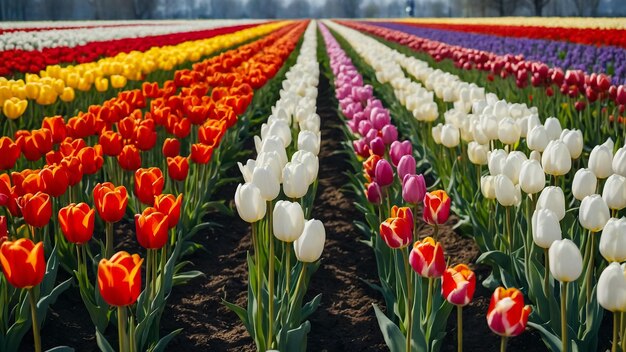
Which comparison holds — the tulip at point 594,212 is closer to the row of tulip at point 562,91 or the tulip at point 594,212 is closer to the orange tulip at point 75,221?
the orange tulip at point 75,221

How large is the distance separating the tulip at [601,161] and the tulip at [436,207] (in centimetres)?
73

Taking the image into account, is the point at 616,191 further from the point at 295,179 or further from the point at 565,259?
the point at 295,179

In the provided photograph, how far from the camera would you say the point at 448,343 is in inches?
111

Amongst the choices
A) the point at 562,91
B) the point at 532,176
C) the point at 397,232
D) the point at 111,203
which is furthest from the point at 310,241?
the point at 562,91

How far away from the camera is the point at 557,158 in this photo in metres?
2.78

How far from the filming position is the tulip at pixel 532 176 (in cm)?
262

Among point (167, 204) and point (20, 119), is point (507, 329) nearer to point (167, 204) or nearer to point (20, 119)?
point (167, 204)

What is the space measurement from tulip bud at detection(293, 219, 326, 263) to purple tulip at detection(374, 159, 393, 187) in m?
0.83

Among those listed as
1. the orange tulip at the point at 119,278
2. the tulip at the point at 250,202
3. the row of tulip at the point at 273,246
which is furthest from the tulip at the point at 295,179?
the orange tulip at the point at 119,278

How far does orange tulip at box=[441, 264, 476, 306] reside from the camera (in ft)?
5.97

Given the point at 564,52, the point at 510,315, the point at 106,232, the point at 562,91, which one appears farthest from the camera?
the point at 564,52

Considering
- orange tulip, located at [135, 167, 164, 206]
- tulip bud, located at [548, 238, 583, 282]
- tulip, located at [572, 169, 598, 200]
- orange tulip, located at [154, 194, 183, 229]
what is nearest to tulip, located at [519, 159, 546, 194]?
tulip, located at [572, 169, 598, 200]

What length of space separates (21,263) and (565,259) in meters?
1.48

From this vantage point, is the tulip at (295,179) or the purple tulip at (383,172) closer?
the tulip at (295,179)
